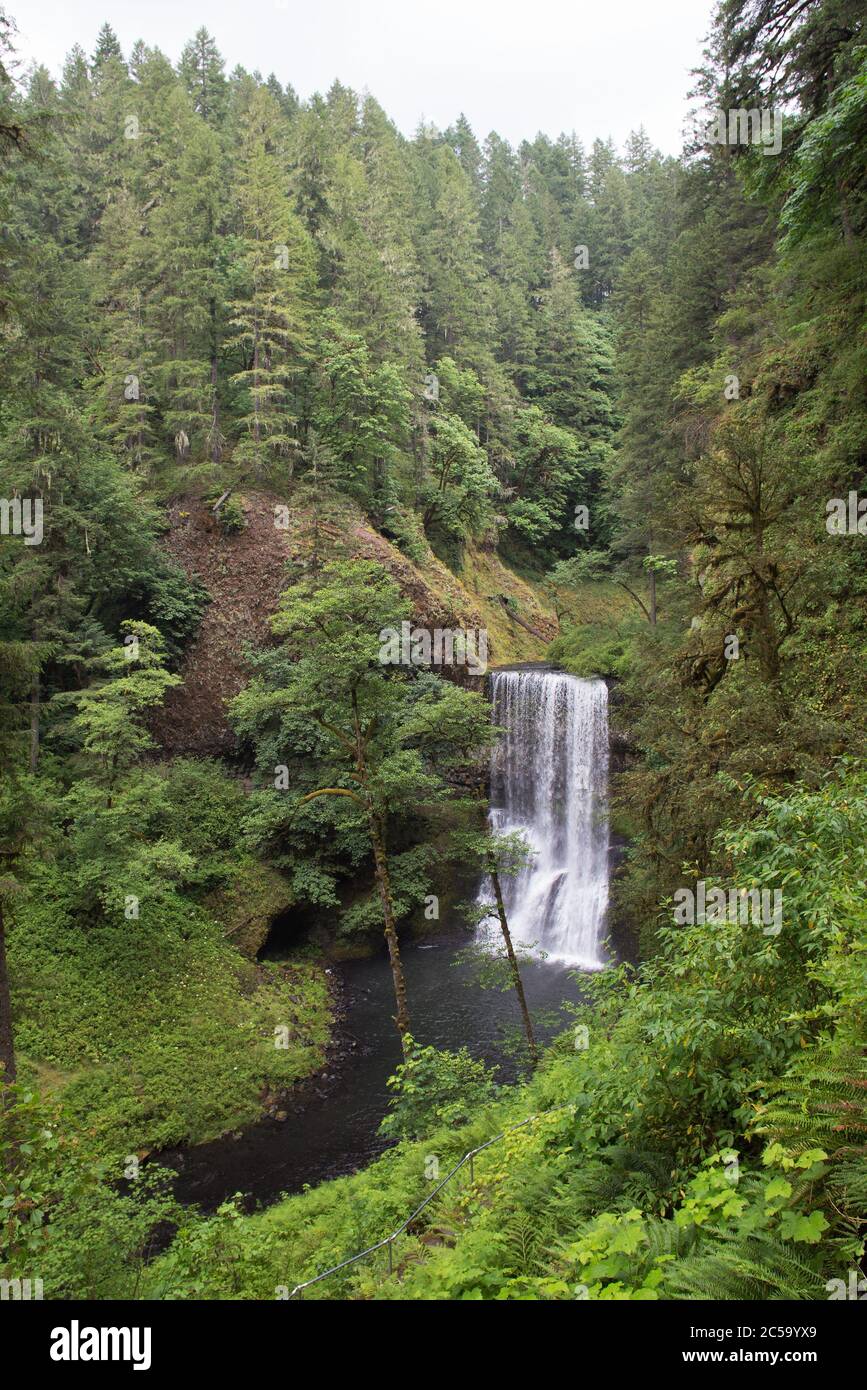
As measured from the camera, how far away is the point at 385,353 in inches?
1209

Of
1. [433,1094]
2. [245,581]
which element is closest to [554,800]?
[245,581]

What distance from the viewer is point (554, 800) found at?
24.8 m

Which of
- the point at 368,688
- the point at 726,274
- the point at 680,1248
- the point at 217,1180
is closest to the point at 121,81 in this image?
the point at 726,274

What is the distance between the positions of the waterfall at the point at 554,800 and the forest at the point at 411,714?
21cm

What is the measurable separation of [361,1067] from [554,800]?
11.1 m

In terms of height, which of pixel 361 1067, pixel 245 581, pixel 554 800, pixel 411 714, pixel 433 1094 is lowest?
pixel 361 1067

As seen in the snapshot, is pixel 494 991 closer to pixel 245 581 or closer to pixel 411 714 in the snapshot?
pixel 411 714

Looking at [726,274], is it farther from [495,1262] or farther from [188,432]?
[495,1262]

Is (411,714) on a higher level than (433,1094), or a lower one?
higher

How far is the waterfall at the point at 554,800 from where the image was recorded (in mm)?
22859

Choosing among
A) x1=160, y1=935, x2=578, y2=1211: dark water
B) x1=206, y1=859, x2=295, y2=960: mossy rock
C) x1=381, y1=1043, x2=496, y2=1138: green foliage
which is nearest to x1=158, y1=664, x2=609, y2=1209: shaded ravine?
x1=160, y1=935, x2=578, y2=1211: dark water

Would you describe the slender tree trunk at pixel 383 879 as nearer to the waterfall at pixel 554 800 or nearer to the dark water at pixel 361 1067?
the dark water at pixel 361 1067

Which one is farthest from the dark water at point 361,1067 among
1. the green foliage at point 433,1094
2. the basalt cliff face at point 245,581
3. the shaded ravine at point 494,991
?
the basalt cliff face at point 245,581

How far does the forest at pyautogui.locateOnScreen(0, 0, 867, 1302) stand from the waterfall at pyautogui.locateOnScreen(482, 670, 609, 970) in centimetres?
21
